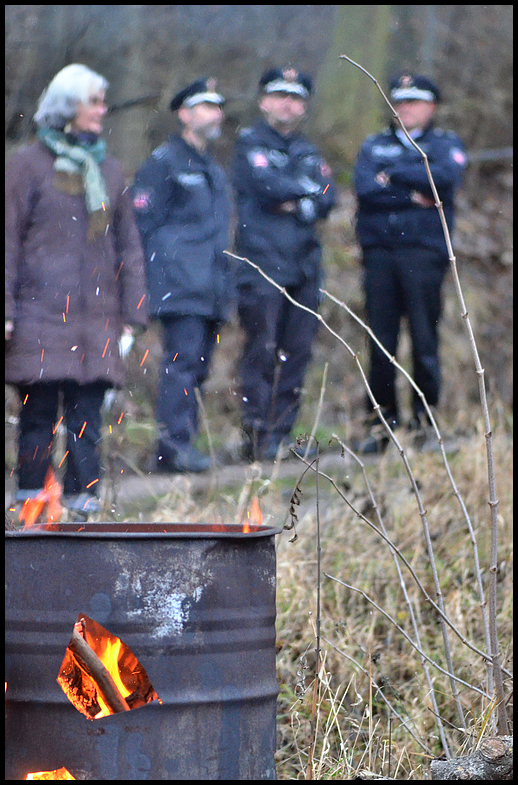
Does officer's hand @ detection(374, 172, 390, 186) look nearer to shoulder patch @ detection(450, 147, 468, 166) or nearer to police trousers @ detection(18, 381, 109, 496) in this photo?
shoulder patch @ detection(450, 147, 468, 166)

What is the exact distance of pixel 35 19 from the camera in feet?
25.6

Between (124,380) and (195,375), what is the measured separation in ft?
2.04

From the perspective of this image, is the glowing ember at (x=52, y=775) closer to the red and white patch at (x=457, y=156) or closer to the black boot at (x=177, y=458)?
the black boot at (x=177, y=458)

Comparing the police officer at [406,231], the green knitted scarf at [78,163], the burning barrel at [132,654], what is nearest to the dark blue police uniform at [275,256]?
the police officer at [406,231]

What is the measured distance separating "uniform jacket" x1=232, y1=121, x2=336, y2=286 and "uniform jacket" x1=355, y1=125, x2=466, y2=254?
31 centimetres

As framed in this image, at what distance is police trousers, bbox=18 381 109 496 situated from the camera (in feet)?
13.6

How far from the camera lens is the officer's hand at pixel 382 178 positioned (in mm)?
5285

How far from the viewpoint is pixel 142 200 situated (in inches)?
183

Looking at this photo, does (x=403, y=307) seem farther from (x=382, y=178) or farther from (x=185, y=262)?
(x=185, y=262)

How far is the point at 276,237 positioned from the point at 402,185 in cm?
84

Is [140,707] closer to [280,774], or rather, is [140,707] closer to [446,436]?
[280,774]

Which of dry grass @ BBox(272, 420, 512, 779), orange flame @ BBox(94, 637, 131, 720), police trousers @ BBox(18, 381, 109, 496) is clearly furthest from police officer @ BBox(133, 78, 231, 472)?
orange flame @ BBox(94, 637, 131, 720)

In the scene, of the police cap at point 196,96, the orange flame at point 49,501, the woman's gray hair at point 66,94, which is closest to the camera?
the orange flame at point 49,501

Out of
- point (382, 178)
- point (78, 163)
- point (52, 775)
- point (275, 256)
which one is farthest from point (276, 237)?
point (52, 775)
